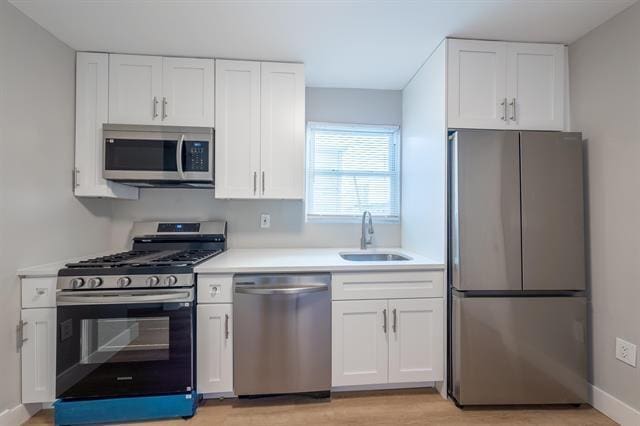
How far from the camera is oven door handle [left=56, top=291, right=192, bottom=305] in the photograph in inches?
67.8

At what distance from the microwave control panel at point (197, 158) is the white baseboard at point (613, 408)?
2966 mm

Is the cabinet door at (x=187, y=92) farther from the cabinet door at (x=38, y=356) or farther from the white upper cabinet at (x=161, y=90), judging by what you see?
the cabinet door at (x=38, y=356)

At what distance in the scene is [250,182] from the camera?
231 centimetres

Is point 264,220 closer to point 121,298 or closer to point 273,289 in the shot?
point 273,289

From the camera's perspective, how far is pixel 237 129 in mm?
2289

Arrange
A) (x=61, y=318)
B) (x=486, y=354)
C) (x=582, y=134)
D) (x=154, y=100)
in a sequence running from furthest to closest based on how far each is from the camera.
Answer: (x=154, y=100)
(x=582, y=134)
(x=486, y=354)
(x=61, y=318)

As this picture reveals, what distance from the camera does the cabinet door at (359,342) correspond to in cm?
196

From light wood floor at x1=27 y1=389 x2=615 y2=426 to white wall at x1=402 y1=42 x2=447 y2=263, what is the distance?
941 mm

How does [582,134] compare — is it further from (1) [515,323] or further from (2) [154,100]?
(2) [154,100]

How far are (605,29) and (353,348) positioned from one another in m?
2.55

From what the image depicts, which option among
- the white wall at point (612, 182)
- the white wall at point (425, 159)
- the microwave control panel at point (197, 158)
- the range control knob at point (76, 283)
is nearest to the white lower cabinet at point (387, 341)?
the white wall at point (425, 159)

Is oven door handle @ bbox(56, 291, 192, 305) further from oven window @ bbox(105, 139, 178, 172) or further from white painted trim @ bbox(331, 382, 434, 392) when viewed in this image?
white painted trim @ bbox(331, 382, 434, 392)

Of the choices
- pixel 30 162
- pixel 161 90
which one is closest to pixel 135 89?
pixel 161 90

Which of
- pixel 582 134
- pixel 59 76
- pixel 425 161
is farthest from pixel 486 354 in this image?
pixel 59 76
